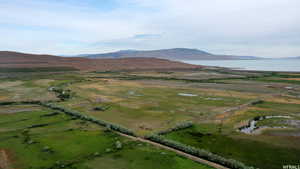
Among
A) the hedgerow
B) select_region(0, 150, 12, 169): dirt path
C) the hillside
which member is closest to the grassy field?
select_region(0, 150, 12, 169): dirt path

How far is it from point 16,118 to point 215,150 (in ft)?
100

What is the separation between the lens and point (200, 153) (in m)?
20.8

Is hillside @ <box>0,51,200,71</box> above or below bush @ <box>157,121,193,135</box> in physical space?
above

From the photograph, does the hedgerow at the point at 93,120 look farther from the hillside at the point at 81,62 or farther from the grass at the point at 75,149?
the hillside at the point at 81,62

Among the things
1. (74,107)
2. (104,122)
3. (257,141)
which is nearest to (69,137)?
(104,122)

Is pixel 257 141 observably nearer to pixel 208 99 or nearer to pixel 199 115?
pixel 199 115

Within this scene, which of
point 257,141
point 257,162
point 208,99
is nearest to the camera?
point 257,162

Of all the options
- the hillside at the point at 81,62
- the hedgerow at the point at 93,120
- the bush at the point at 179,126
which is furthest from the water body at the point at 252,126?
the hillside at the point at 81,62

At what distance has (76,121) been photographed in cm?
3191

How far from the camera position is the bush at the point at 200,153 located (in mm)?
18495

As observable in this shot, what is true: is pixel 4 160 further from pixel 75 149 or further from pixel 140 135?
pixel 140 135

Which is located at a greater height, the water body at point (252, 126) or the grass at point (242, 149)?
the water body at point (252, 126)

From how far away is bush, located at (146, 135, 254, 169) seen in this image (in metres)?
18.5

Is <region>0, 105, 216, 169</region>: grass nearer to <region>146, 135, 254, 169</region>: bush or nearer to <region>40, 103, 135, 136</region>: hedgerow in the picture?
<region>40, 103, 135, 136</region>: hedgerow
